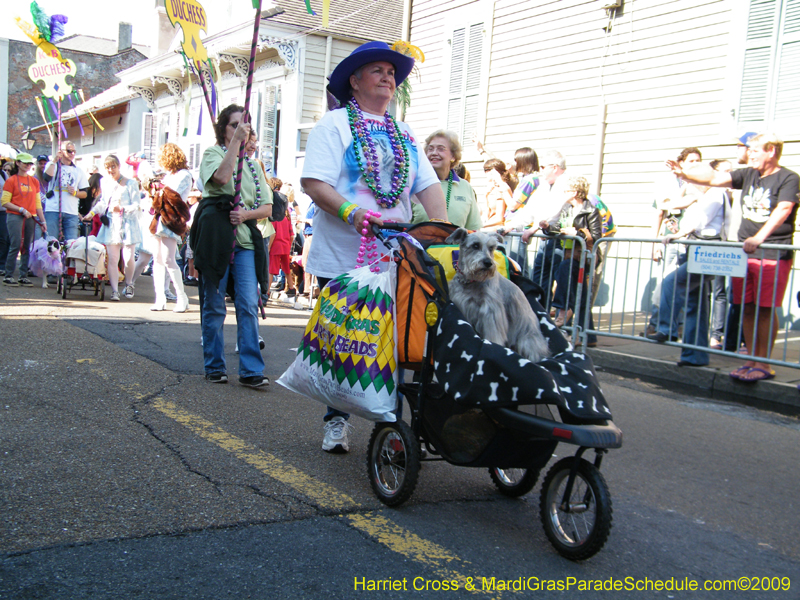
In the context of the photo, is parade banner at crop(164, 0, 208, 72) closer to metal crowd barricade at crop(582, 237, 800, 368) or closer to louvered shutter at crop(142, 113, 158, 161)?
metal crowd barricade at crop(582, 237, 800, 368)

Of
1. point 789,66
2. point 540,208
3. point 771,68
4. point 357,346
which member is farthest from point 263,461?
point 789,66

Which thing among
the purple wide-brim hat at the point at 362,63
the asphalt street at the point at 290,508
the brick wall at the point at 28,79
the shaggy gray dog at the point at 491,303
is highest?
the brick wall at the point at 28,79

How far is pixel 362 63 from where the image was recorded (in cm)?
417

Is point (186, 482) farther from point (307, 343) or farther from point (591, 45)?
point (591, 45)

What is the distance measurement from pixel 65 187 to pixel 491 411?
1281 centimetres

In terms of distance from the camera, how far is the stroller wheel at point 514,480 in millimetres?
3797

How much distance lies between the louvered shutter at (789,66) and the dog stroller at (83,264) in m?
10.3

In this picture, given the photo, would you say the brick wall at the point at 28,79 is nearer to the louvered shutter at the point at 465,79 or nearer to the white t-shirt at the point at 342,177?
the louvered shutter at the point at 465,79

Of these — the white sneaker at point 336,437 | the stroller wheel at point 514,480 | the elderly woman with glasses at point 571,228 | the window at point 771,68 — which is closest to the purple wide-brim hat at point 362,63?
the white sneaker at point 336,437

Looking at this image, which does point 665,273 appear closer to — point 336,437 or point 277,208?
point 277,208

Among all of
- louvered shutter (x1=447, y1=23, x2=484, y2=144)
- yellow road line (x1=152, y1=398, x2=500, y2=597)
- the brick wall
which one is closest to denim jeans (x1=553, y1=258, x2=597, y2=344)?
yellow road line (x1=152, y1=398, x2=500, y2=597)

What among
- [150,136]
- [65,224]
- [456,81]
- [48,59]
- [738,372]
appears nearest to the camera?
[738,372]

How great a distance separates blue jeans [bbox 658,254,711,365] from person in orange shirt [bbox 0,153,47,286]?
36.0ft

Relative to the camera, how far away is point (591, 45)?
41.8 ft
